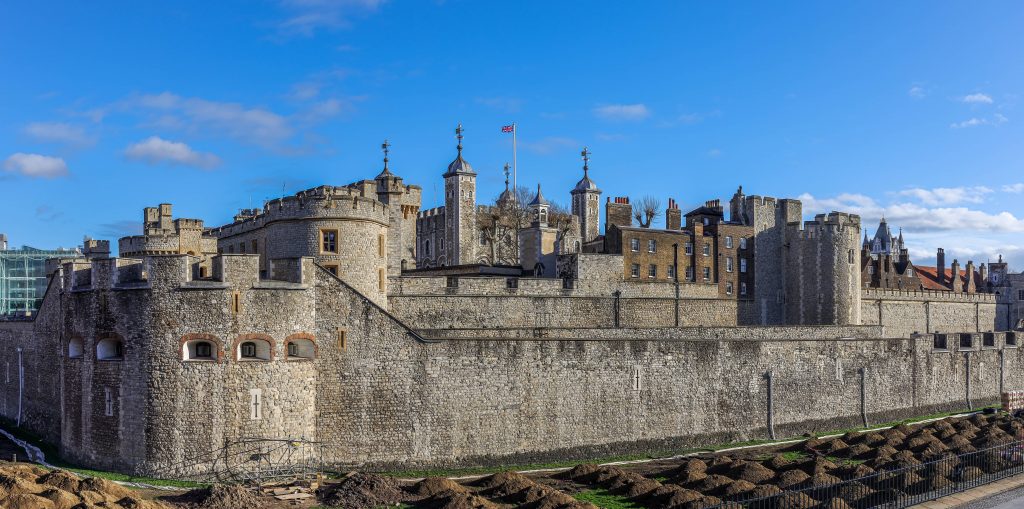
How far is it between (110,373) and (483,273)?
73.7ft

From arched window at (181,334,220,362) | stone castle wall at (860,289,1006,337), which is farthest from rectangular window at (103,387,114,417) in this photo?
stone castle wall at (860,289,1006,337)

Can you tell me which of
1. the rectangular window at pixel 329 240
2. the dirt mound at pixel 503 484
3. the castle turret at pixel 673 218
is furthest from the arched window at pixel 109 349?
the castle turret at pixel 673 218

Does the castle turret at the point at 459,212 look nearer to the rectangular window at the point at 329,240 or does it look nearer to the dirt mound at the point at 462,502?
the rectangular window at the point at 329,240

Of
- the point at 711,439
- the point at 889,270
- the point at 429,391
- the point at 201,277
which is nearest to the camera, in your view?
the point at 201,277

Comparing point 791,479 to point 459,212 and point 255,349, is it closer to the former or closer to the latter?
point 255,349

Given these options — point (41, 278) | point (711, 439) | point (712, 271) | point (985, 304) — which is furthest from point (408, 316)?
point (41, 278)

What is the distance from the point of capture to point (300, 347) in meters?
33.2

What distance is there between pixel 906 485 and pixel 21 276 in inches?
4473

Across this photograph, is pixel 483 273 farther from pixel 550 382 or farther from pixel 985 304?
pixel 985 304

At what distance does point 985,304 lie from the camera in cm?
8244

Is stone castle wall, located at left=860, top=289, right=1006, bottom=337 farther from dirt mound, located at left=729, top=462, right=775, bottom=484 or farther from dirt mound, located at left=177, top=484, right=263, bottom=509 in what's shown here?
dirt mound, located at left=177, top=484, right=263, bottom=509

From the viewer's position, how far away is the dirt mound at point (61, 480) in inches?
1017

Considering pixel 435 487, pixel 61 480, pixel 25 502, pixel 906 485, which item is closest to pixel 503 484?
pixel 435 487

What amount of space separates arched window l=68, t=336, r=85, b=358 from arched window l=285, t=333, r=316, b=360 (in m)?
8.28
